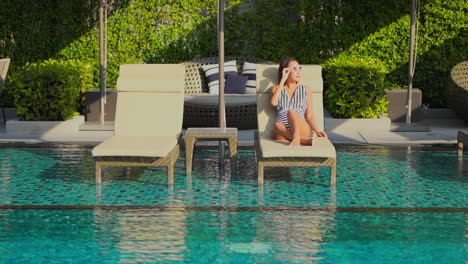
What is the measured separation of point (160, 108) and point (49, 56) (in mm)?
5395

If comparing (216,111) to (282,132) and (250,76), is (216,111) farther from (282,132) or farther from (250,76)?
(282,132)

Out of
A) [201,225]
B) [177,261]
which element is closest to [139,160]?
[201,225]

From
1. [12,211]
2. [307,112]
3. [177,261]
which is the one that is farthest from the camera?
[307,112]

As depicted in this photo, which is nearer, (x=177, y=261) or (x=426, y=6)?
(x=177, y=261)

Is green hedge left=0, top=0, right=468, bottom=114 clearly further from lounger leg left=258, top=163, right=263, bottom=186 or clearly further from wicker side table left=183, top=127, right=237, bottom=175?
lounger leg left=258, top=163, right=263, bottom=186

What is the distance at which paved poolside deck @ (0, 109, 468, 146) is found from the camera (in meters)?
10.6

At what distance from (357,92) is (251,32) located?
2.85 meters

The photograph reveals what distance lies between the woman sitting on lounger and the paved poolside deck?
186 cm

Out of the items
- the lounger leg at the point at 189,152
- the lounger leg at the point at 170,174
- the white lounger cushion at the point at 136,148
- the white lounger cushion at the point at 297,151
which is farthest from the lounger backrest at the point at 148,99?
the white lounger cushion at the point at 297,151

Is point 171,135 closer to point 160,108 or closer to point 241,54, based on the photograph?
point 160,108

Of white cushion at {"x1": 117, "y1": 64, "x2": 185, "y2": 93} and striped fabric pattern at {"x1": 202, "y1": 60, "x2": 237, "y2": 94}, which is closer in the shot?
white cushion at {"x1": 117, "y1": 64, "x2": 185, "y2": 93}

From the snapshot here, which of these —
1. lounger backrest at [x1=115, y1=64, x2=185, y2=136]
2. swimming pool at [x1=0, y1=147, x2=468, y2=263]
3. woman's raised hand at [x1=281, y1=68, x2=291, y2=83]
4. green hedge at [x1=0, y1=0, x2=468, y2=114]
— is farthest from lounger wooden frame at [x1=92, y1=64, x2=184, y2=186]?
green hedge at [x1=0, y1=0, x2=468, y2=114]

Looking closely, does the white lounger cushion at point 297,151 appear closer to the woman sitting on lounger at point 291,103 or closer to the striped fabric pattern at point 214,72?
the woman sitting on lounger at point 291,103

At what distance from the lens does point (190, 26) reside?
541 inches
